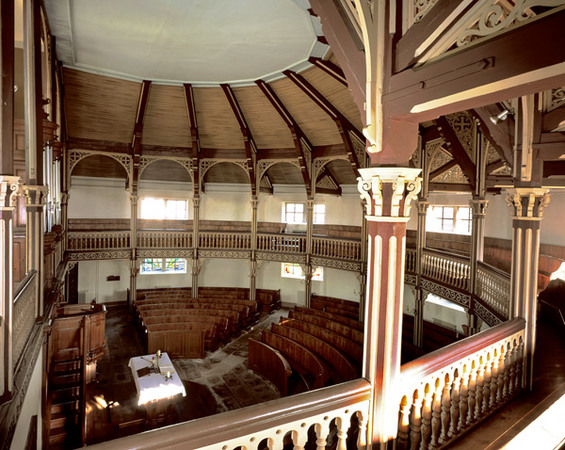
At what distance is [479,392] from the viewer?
457 cm

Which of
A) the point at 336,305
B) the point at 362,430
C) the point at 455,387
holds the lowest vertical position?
the point at 336,305

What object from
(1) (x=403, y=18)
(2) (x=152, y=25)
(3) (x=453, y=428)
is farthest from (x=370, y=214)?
(2) (x=152, y=25)

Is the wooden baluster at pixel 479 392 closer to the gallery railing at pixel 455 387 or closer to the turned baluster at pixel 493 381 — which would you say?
the gallery railing at pixel 455 387

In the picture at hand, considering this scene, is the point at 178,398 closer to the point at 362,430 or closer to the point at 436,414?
the point at 362,430

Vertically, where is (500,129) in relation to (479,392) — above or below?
above

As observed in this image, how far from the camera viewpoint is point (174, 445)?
265cm

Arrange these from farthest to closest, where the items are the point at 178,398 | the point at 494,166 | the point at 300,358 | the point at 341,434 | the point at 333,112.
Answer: the point at 333,112, the point at 300,358, the point at 494,166, the point at 178,398, the point at 341,434

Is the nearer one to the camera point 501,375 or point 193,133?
point 501,375

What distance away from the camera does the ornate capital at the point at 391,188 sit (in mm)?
3564

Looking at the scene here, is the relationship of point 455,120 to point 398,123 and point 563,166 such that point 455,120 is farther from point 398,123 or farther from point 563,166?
point 398,123

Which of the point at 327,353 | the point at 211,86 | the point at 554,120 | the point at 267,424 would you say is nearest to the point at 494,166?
the point at 554,120

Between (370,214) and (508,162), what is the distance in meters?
3.92

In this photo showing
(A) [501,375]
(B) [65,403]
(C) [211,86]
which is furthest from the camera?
(C) [211,86]

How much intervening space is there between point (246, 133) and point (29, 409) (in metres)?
13.2
